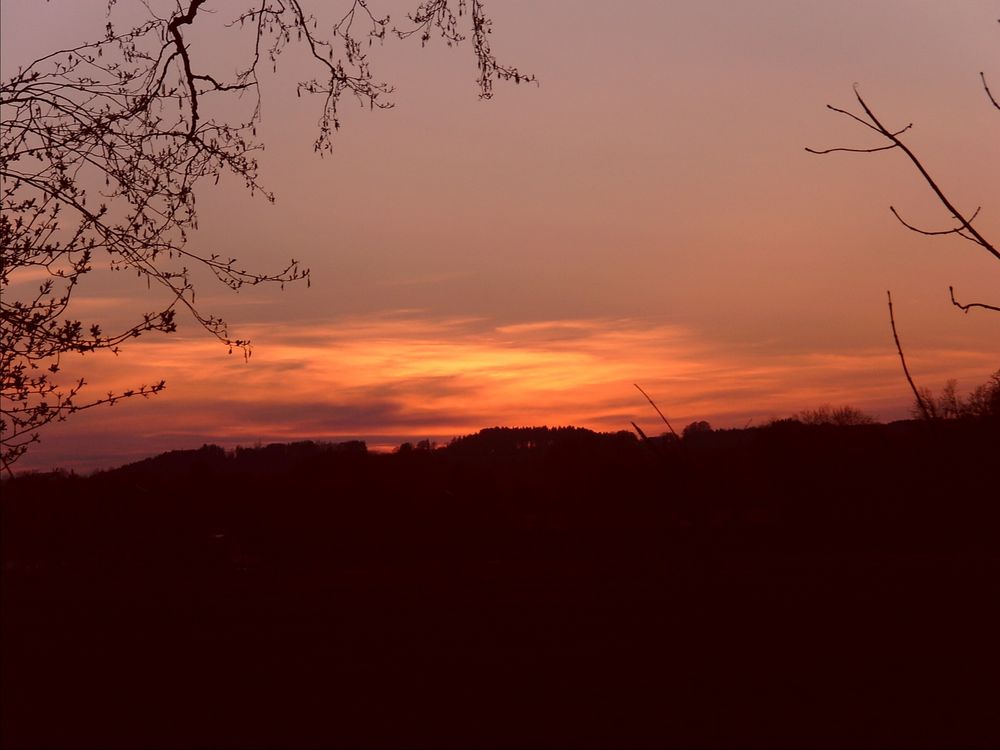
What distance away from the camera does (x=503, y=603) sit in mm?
4750

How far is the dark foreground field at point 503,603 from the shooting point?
3.77 m

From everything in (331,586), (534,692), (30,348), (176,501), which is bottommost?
(534,692)

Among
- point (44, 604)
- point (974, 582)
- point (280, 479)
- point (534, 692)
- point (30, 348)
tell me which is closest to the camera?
point (534, 692)

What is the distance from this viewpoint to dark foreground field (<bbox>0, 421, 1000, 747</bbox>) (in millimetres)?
3766

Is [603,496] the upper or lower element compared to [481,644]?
upper

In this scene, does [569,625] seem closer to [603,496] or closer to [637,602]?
[637,602]

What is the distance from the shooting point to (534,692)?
394 centimetres

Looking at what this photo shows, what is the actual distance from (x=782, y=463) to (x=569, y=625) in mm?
3033

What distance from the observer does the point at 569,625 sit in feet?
14.8

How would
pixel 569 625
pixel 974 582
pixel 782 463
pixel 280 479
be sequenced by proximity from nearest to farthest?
pixel 569 625, pixel 974 582, pixel 280 479, pixel 782 463

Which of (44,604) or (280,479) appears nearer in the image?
(44,604)

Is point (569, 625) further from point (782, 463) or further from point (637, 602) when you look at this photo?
point (782, 463)

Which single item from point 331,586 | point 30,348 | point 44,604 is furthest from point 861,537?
point 30,348

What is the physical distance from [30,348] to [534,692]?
11.4 feet
